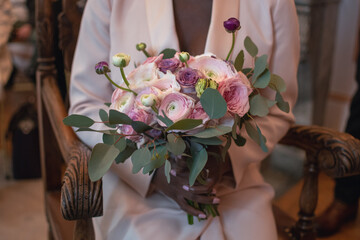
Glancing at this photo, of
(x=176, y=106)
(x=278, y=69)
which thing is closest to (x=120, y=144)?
(x=176, y=106)

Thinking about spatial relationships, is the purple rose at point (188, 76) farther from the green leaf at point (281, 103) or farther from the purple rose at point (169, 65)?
the green leaf at point (281, 103)

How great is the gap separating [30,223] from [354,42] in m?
2.21

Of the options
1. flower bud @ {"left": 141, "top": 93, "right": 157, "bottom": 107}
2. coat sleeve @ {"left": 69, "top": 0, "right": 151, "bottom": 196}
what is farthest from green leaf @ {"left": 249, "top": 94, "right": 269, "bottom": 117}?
coat sleeve @ {"left": 69, "top": 0, "right": 151, "bottom": 196}

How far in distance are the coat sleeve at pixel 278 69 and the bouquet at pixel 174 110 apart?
283 mm

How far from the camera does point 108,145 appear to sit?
738 mm

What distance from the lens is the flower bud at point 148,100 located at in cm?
67

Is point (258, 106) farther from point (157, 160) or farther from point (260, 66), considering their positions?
point (157, 160)

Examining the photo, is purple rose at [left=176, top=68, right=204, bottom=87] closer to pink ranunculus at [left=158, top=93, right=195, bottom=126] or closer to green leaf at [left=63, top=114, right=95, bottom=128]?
pink ranunculus at [left=158, top=93, right=195, bottom=126]

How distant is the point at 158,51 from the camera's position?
41.3 inches

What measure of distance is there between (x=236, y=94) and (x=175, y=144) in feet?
0.50

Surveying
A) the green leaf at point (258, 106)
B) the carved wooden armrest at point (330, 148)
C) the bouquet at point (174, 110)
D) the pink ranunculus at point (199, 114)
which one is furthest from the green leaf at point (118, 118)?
the carved wooden armrest at point (330, 148)

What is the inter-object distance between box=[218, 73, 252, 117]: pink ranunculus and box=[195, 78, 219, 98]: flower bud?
0.03 metres

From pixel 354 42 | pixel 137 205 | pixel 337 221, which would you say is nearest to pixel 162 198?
pixel 137 205

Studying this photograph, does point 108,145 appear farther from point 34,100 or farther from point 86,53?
point 34,100
